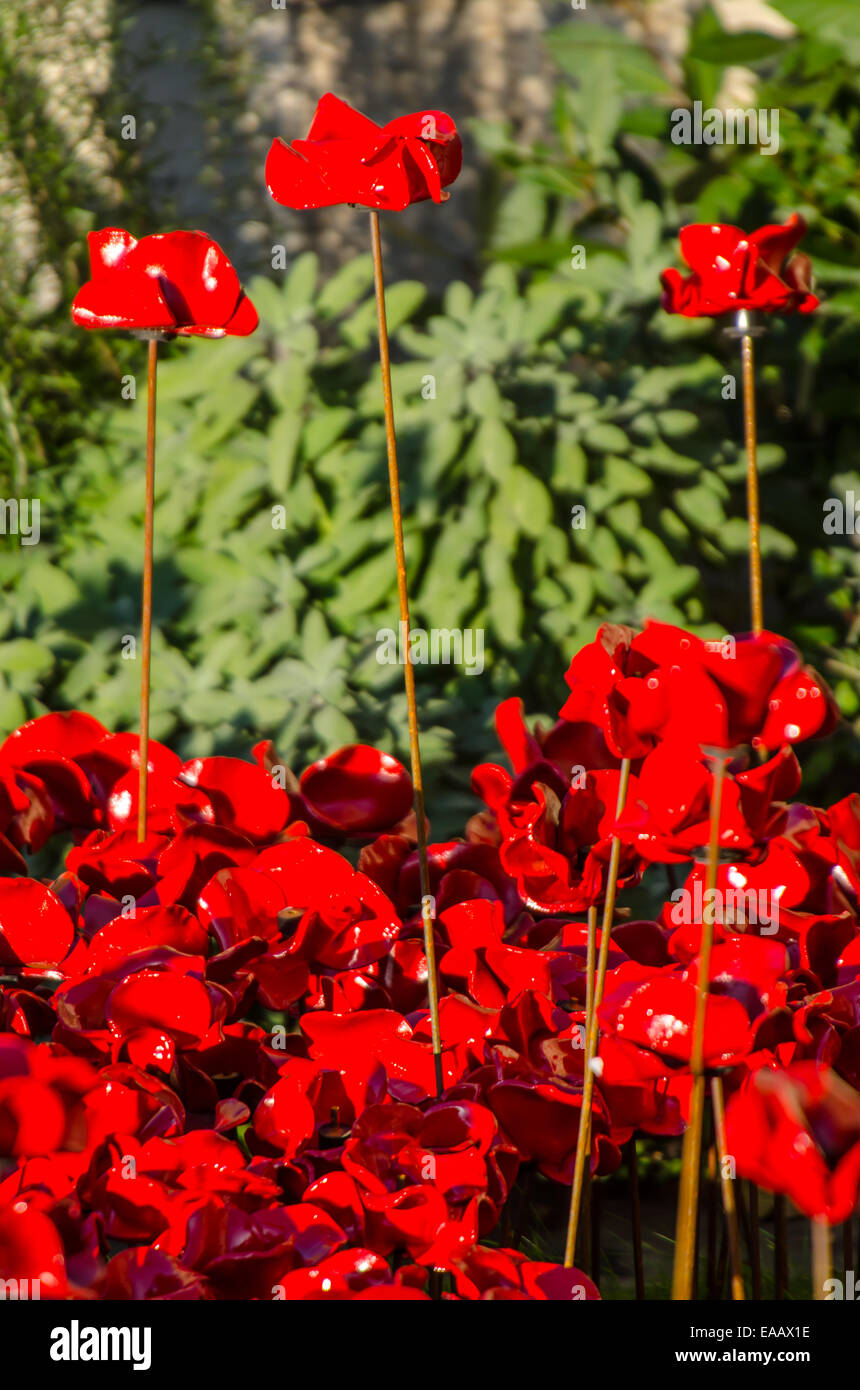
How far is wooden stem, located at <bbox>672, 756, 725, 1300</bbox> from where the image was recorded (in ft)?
1.33

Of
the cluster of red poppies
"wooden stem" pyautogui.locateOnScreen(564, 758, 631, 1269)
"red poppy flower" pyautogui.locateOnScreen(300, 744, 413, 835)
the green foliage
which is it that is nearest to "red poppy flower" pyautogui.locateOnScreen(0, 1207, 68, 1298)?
the cluster of red poppies

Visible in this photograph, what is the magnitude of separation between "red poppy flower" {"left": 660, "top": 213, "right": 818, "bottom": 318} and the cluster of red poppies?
30cm

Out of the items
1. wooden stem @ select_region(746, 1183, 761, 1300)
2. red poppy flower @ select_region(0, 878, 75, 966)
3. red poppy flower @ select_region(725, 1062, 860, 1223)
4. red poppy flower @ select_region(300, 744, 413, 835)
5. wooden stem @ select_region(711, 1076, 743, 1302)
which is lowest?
wooden stem @ select_region(746, 1183, 761, 1300)

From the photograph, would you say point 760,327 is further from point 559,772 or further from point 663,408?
point 663,408

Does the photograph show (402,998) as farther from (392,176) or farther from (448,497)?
(448,497)

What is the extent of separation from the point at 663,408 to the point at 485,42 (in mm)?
1980

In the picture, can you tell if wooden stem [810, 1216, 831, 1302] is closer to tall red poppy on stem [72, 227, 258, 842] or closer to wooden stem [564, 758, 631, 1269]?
wooden stem [564, 758, 631, 1269]

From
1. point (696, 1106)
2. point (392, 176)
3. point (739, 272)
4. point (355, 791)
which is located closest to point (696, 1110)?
point (696, 1106)

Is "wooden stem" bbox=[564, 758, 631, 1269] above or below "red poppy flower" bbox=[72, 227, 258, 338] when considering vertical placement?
below

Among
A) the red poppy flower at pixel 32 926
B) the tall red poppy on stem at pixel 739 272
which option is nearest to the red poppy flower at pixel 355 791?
the red poppy flower at pixel 32 926

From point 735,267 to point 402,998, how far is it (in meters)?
0.44

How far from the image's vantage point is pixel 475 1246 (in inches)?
16.7

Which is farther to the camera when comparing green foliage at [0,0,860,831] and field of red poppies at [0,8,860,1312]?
green foliage at [0,0,860,831]
